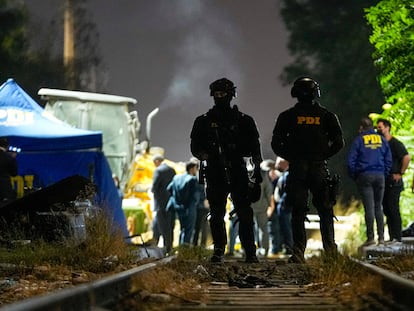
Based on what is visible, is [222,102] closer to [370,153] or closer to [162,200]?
[370,153]

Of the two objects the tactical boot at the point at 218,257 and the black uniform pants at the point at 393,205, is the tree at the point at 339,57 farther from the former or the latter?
the tactical boot at the point at 218,257

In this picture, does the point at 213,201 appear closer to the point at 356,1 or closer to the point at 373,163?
the point at 373,163

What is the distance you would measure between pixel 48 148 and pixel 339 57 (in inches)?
1264

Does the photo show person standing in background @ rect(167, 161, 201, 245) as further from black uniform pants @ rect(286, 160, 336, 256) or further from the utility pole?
the utility pole

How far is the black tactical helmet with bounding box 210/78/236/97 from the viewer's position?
1070cm

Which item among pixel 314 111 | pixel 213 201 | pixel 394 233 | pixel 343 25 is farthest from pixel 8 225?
pixel 343 25

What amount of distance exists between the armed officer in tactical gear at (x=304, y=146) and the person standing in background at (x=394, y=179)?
4.65m

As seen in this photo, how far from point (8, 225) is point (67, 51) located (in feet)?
127

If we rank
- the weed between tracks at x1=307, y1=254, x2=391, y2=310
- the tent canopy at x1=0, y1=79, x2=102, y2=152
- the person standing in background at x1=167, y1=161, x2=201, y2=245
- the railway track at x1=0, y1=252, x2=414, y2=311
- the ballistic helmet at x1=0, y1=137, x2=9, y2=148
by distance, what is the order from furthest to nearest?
the person standing in background at x1=167, y1=161, x2=201, y2=245, the tent canopy at x1=0, y1=79, x2=102, y2=152, the ballistic helmet at x1=0, y1=137, x2=9, y2=148, the weed between tracks at x1=307, y1=254, x2=391, y2=310, the railway track at x1=0, y1=252, x2=414, y2=311

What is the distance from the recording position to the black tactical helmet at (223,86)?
10.7 metres

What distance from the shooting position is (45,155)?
17.2m

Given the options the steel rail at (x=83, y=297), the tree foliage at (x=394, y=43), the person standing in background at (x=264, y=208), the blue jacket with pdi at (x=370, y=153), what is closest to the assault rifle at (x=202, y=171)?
the steel rail at (x=83, y=297)

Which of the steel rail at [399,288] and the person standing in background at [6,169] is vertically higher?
the person standing in background at [6,169]

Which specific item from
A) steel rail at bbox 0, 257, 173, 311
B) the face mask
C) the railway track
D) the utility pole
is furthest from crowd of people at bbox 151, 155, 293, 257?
the utility pole
